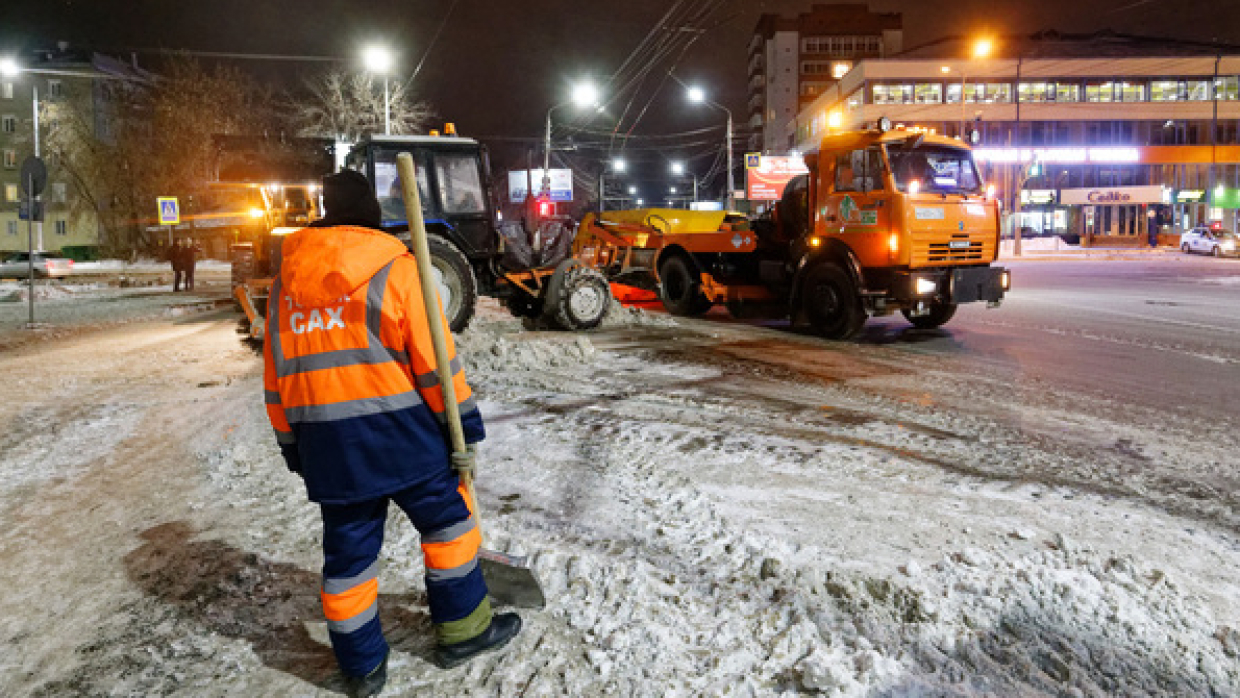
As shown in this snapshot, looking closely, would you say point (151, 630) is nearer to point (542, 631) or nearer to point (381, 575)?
point (381, 575)

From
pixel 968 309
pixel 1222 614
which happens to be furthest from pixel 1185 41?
pixel 1222 614

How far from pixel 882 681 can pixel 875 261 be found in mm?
7969

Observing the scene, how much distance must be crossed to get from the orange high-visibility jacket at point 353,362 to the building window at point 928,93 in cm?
6298

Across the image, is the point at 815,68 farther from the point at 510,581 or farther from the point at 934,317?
the point at 510,581

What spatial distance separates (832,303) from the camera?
1069 cm

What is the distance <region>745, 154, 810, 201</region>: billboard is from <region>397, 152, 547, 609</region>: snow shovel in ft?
133

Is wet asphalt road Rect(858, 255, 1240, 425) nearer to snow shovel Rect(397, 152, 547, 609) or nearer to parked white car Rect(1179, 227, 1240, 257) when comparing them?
snow shovel Rect(397, 152, 547, 609)

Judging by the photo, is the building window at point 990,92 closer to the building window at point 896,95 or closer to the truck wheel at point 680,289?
the building window at point 896,95

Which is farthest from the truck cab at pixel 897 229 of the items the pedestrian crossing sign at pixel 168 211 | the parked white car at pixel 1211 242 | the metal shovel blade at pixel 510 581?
the parked white car at pixel 1211 242

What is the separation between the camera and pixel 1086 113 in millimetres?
57750

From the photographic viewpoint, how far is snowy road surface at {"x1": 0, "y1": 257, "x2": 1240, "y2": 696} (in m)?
2.88

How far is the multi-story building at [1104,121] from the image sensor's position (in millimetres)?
57250

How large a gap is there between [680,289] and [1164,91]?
60693 millimetres

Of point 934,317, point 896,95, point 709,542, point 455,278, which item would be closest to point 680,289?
point 934,317
